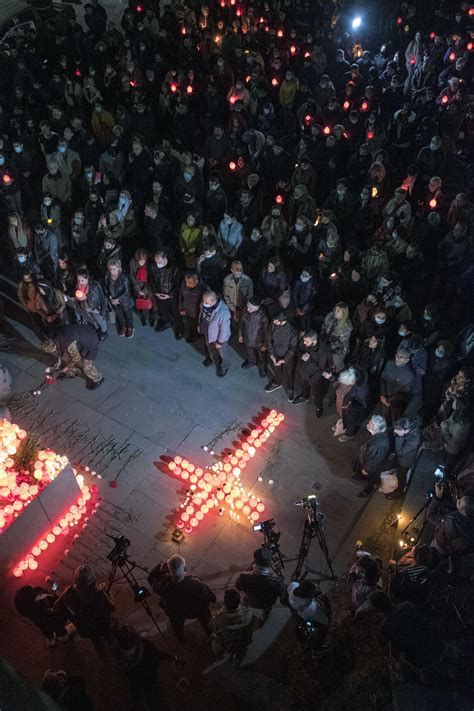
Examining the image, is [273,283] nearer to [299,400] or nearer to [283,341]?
[283,341]

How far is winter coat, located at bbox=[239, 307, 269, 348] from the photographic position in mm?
8703

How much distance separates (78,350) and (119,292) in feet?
4.33

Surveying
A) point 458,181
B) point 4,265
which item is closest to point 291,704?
point 4,265

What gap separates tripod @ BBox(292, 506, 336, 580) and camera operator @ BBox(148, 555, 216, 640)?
1379 mm

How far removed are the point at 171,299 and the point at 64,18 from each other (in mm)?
12593

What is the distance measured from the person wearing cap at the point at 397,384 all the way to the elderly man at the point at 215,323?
271 centimetres

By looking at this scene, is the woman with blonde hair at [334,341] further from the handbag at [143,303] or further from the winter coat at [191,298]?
the handbag at [143,303]

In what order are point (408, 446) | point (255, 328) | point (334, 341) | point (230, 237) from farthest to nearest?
point (230, 237), point (255, 328), point (334, 341), point (408, 446)

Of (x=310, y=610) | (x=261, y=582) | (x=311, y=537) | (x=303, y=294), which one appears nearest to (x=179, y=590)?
(x=261, y=582)

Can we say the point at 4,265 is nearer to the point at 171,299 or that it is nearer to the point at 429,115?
the point at 171,299

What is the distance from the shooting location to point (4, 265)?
1185cm

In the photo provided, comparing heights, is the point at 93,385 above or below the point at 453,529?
below

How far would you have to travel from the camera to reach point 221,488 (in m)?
7.96

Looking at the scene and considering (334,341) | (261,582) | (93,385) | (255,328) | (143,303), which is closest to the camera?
(261,582)
